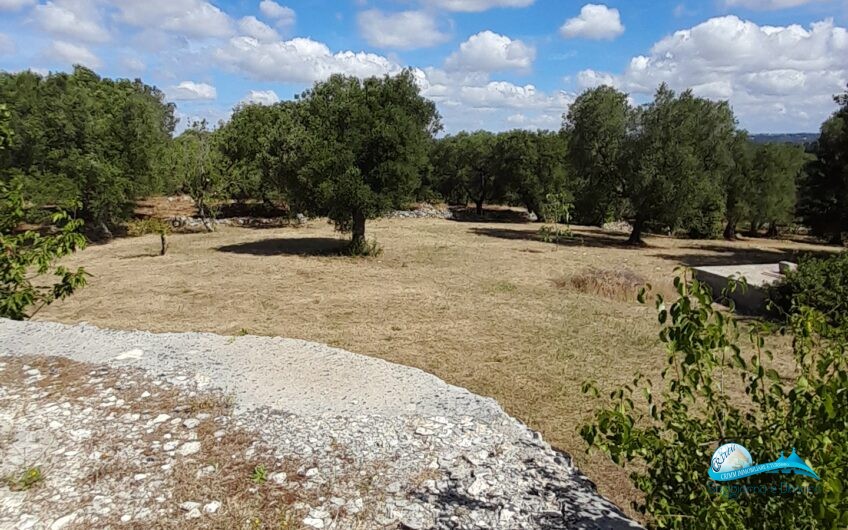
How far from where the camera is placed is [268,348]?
27.9ft

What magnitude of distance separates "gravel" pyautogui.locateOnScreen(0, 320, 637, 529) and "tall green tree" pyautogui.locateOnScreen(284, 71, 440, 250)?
10.7 metres

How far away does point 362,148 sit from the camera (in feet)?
60.4

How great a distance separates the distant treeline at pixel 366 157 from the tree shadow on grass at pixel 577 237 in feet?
4.96

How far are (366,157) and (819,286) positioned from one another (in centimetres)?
1400

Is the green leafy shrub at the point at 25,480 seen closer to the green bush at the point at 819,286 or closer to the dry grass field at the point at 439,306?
the dry grass field at the point at 439,306

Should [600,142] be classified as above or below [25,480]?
above

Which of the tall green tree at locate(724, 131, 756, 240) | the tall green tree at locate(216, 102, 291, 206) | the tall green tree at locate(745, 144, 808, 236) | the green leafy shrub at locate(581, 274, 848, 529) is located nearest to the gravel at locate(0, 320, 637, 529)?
the green leafy shrub at locate(581, 274, 848, 529)

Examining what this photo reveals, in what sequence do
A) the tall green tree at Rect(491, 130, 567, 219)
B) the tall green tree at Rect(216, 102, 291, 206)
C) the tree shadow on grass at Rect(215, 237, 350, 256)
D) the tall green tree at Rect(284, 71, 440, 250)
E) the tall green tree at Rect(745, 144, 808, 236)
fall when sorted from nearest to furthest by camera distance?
1. the tall green tree at Rect(284, 71, 440, 250)
2. the tree shadow on grass at Rect(215, 237, 350, 256)
3. the tall green tree at Rect(216, 102, 291, 206)
4. the tall green tree at Rect(745, 144, 808, 236)
5. the tall green tree at Rect(491, 130, 567, 219)

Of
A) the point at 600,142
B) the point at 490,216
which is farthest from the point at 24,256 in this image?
the point at 490,216

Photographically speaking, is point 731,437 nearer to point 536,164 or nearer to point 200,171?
point 200,171

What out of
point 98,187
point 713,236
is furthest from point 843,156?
point 98,187

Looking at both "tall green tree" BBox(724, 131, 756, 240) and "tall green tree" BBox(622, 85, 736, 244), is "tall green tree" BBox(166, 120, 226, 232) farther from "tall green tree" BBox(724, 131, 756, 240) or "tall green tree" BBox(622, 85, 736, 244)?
"tall green tree" BBox(724, 131, 756, 240)

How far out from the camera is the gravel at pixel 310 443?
14.4 feet

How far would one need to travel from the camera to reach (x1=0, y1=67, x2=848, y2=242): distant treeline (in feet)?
60.6
